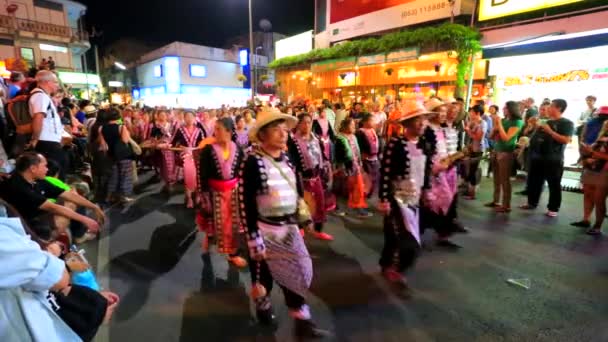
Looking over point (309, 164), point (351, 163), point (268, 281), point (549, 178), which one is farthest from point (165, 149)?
point (549, 178)

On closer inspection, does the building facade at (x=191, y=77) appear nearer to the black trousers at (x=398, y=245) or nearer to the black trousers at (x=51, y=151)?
the black trousers at (x=51, y=151)

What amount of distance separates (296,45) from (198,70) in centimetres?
2296

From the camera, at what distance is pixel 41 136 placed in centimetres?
496

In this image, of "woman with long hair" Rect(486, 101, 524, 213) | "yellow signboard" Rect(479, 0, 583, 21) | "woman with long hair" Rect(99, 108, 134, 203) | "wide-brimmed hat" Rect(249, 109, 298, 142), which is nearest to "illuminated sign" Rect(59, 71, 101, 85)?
"woman with long hair" Rect(99, 108, 134, 203)

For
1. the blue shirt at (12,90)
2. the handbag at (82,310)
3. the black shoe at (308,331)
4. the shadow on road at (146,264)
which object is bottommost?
the shadow on road at (146,264)

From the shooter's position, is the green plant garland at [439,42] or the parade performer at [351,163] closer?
the parade performer at [351,163]

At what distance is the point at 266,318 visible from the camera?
314cm

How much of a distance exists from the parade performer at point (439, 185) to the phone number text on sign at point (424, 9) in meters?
8.52

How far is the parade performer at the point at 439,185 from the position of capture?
14.6 feet

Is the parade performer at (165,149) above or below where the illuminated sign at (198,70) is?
below

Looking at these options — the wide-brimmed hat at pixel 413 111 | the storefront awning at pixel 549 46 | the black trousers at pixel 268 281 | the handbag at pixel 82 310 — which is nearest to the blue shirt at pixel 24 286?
the handbag at pixel 82 310

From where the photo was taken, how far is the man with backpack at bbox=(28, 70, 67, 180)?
4754 millimetres

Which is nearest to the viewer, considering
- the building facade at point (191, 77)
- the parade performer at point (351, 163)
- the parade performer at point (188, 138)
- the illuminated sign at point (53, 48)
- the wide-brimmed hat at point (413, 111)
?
the wide-brimmed hat at point (413, 111)

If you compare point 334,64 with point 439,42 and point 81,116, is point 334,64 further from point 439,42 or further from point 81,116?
point 81,116
